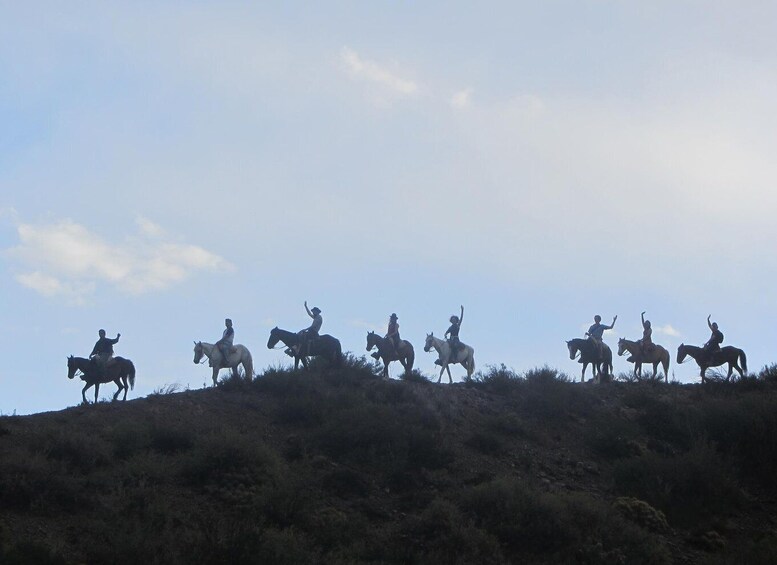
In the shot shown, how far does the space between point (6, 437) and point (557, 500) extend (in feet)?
43.5

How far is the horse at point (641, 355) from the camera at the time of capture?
39219mm

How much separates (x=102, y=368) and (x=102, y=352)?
0.60 meters

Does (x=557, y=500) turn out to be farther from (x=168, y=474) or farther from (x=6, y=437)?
(x=6, y=437)

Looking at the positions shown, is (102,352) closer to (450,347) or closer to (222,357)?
(222,357)

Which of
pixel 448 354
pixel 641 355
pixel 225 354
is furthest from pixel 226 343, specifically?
pixel 641 355

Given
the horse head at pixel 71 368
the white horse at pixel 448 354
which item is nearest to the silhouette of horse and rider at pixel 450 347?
the white horse at pixel 448 354

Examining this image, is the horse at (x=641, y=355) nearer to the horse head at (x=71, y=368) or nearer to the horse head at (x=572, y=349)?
the horse head at (x=572, y=349)

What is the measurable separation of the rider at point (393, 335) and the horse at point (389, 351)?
0.19 ft

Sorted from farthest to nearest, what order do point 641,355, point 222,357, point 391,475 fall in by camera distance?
point 641,355 < point 222,357 < point 391,475

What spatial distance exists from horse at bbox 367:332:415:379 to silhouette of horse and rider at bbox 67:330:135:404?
8.58 meters

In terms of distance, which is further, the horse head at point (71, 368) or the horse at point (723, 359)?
the horse at point (723, 359)

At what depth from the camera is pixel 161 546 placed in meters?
18.6

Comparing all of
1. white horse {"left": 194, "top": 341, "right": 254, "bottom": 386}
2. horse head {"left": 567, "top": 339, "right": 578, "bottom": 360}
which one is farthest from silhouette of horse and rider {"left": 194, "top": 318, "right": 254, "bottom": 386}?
horse head {"left": 567, "top": 339, "right": 578, "bottom": 360}

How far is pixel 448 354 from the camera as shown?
38656 millimetres
